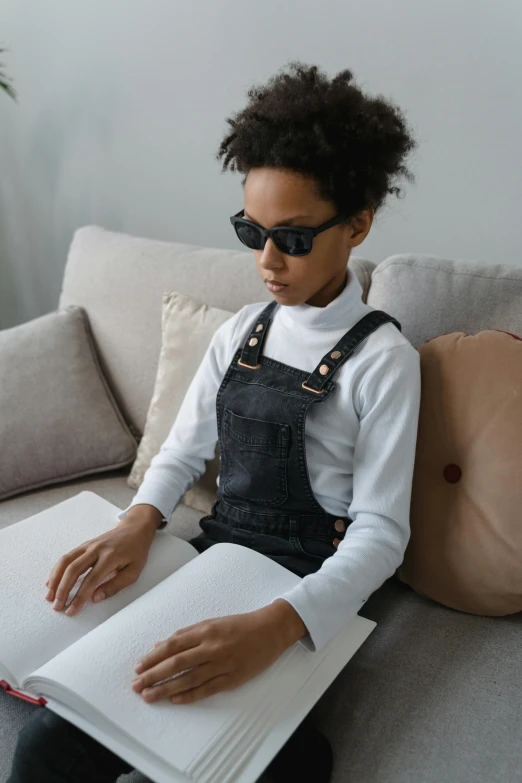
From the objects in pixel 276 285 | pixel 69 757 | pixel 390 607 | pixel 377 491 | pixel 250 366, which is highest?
pixel 276 285

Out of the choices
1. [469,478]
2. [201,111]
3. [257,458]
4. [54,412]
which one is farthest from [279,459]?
[201,111]

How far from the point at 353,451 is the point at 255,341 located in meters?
0.23

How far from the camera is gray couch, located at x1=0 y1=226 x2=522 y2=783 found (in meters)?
0.81

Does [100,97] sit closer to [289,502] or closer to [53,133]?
[53,133]

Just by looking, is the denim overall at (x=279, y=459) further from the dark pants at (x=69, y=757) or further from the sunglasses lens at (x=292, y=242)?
the dark pants at (x=69, y=757)

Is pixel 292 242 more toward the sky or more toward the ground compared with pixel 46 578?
more toward the sky

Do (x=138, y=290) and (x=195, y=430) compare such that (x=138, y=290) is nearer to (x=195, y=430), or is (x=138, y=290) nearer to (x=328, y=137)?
(x=195, y=430)

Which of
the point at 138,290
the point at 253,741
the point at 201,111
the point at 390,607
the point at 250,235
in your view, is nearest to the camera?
the point at 253,741

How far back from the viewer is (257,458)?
1.04 metres

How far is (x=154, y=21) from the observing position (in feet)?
5.93

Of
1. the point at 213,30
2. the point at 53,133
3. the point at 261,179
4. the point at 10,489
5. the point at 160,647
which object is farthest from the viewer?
the point at 53,133

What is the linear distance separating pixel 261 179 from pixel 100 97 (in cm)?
125

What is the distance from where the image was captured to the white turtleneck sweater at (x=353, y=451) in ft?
2.91

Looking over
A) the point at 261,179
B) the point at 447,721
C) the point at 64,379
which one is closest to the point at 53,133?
the point at 64,379
